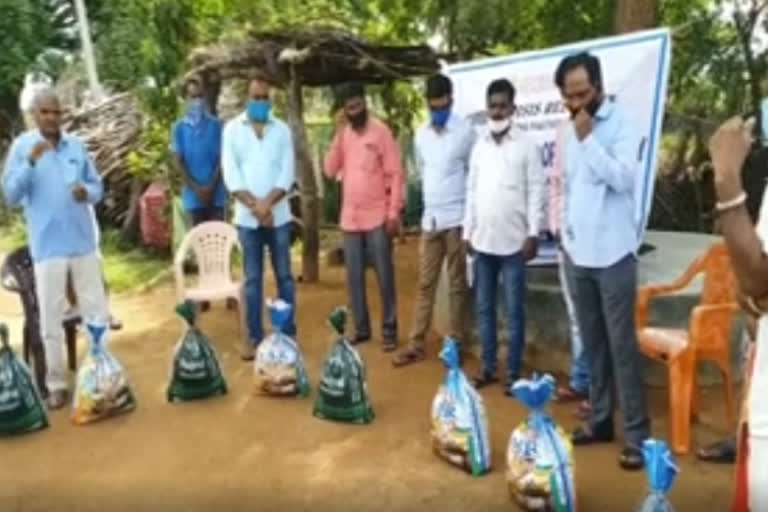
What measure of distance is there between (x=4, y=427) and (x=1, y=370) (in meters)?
0.31

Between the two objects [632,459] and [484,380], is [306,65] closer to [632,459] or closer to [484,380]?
[484,380]

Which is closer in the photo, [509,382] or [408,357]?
[509,382]

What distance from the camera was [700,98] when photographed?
8336mm

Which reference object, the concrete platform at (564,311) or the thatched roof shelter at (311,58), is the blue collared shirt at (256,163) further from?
the thatched roof shelter at (311,58)

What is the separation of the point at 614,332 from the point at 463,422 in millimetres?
731

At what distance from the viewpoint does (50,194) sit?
187 inches

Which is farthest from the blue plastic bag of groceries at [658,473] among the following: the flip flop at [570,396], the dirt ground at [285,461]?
the flip flop at [570,396]

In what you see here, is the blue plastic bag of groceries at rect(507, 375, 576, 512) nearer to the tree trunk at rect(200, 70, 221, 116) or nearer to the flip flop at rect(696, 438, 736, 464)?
the flip flop at rect(696, 438, 736, 464)

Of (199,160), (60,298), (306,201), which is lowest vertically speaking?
(60,298)

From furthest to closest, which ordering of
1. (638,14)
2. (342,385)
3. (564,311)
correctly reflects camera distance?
1. (638,14)
2. (564,311)
3. (342,385)

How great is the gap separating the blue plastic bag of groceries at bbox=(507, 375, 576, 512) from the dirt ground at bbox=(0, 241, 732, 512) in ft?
0.74

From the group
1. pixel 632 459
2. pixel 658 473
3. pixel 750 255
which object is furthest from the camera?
pixel 632 459

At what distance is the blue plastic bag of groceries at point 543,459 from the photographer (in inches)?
129

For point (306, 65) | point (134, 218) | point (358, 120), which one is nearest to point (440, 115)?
point (358, 120)
